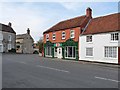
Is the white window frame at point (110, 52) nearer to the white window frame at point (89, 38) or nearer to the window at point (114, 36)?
the window at point (114, 36)

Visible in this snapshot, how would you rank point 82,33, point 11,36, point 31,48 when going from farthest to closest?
point 31,48 < point 11,36 < point 82,33

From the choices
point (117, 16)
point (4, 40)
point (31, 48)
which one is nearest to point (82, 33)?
point (117, 16)

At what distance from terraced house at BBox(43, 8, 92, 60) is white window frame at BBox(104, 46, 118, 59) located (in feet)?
20.4

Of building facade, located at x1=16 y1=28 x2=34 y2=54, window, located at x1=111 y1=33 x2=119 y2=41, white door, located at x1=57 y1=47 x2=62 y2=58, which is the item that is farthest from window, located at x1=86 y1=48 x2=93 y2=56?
building facade, located at x1=16 y1=28 x2=34 y2=54

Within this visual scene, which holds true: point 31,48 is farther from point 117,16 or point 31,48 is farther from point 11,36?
point 117,16

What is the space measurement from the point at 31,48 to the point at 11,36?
13.6 meters

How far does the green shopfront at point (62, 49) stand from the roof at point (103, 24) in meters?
3.53

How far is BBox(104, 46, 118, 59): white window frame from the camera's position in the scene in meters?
22.0

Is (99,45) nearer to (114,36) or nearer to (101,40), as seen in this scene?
(101,40)

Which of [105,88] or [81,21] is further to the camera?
[81,21]

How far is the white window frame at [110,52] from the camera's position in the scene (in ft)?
72.1

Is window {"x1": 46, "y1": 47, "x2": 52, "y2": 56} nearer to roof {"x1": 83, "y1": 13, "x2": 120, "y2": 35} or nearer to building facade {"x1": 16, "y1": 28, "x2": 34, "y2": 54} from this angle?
roof {"x1": 83, "y1": 13, "x2": 120, "y2": 35}

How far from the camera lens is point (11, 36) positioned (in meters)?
60.7

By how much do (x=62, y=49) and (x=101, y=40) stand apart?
32.3 ft
